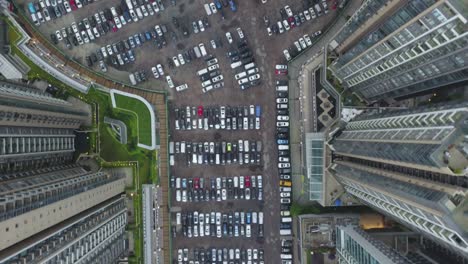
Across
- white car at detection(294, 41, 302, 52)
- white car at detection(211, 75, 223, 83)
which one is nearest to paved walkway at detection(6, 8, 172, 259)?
white car at detection(211, 75, 223, 83)

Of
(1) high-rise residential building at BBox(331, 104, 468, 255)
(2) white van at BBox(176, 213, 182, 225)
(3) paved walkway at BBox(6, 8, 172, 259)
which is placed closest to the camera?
(1) high-rise residential building at BBox(331, 104, 468, 255)

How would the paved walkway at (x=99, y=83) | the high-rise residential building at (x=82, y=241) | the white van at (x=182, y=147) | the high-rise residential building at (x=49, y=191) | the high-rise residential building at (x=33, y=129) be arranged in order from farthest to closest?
1. the white van at (x=182, y=147)
2. the paved walkway at (x=99, y=83)
3. the high-rise residential building at (x=33, y=129)
4. the high-rise residential building at (x=49, y=191)
5. the high-rise residential building at (x=82, y=241)

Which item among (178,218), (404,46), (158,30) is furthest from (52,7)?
(404,46)

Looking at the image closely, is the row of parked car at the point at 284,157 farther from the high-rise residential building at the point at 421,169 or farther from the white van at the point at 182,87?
the high-rise residential building at the point at 421,169

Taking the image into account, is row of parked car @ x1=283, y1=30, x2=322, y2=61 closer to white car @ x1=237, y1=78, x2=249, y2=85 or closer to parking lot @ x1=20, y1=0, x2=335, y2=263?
parking lot @ x1=20, y1=0, x2=335, y2=263

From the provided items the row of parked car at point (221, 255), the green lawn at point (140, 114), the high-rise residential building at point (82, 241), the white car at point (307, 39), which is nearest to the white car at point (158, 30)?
the green lawn at point (140, 114)
